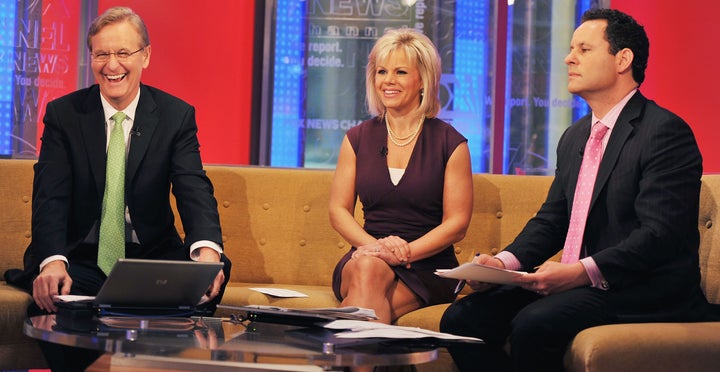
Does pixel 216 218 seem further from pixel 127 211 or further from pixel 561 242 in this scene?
pixel 561 242

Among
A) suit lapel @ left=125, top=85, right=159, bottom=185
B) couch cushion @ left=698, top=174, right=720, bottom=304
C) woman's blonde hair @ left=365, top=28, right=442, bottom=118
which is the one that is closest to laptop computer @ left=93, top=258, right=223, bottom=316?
suit lapel @ left=125, top=85, right=159, bottom=185

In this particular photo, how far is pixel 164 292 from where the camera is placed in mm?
2443

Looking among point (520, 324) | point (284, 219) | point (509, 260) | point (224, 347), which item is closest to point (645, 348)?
point (520, 324)

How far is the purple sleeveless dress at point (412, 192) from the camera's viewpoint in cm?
358

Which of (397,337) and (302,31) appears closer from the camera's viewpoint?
(397,337)

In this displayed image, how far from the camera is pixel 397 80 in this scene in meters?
3.70

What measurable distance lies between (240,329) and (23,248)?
1.79 m

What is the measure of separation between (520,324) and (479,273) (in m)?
0.21

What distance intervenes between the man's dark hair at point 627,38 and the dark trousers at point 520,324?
2.68ft

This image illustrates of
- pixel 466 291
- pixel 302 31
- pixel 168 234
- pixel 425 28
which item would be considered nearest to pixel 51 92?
pixel 302 31

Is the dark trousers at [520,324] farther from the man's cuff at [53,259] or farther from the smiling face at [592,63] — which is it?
the man's cuff at [53,259]

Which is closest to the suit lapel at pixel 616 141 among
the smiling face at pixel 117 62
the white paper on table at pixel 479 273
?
the white paper on table at pixel 479 273

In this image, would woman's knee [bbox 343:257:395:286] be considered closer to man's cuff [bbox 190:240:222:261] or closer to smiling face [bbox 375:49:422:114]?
man's cuff [bbox 190:240:222:261]

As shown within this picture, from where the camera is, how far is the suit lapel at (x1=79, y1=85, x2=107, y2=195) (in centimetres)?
337
